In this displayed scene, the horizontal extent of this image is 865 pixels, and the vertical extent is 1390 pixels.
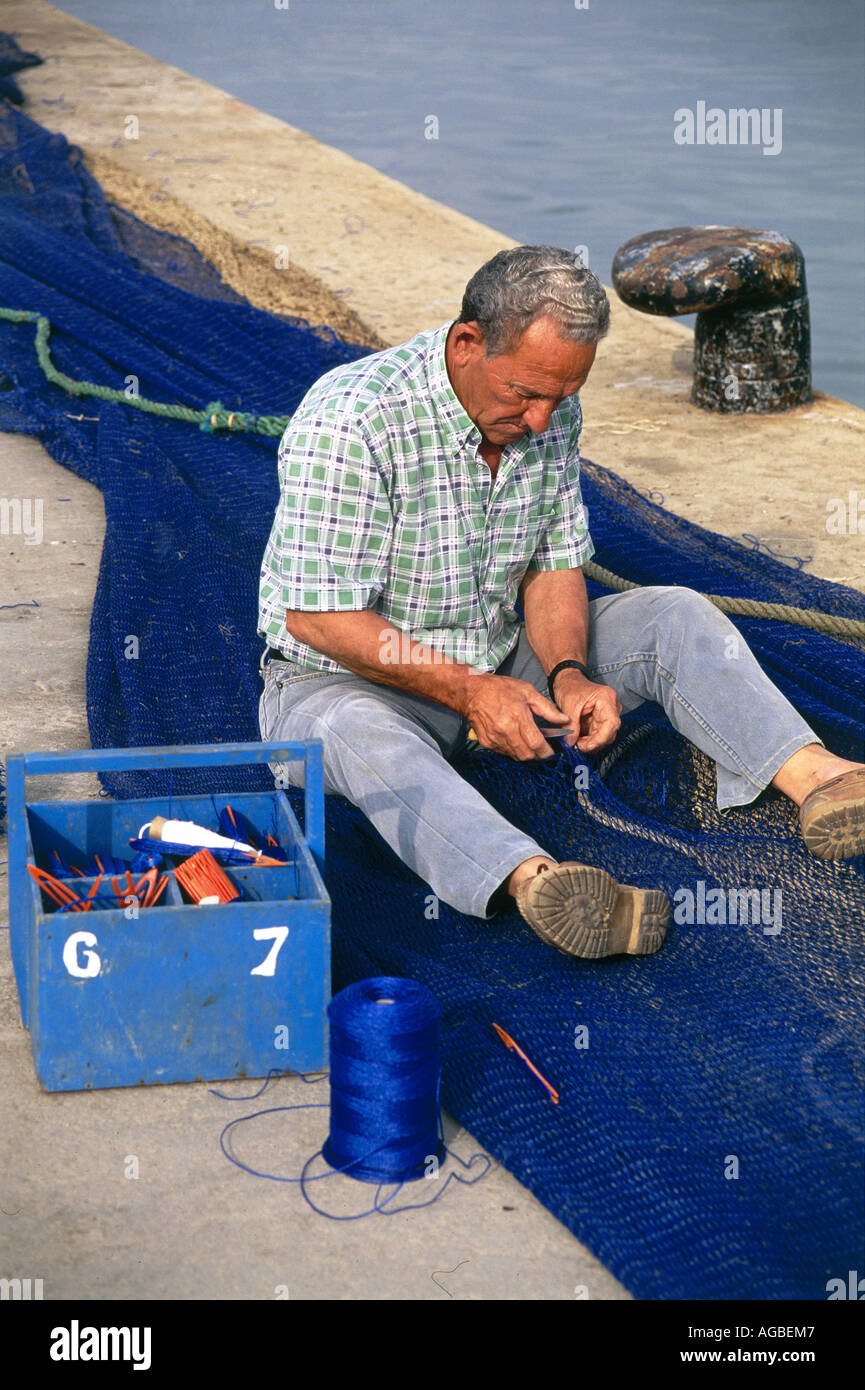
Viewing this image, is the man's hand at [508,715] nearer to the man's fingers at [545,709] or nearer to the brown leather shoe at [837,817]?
the man's fingers at [545,709]

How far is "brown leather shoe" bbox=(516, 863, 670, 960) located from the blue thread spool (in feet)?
1.08

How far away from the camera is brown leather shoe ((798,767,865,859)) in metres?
2.56

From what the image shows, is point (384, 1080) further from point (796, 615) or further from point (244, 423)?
point (244, 423)

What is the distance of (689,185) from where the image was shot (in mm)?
10250

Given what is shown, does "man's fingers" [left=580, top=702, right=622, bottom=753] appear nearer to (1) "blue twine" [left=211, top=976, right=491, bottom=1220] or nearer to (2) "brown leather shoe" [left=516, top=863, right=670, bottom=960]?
(2) "brown leather shoe" [left=516, top=863, right=670, bottom=960]

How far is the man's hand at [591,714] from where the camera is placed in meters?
2.83

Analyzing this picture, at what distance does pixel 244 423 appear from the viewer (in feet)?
15.6

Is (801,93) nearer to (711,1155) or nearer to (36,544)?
(36,544)

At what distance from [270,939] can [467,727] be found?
866mm

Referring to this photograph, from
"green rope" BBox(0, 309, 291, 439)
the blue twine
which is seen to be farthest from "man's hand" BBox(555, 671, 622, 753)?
"green rope" BBox(0, 309, 291, 439)

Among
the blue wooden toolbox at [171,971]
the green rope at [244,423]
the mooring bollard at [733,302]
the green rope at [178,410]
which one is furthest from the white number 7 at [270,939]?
the mooring bollard at [733,302]

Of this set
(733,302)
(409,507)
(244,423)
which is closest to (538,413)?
(409,507)

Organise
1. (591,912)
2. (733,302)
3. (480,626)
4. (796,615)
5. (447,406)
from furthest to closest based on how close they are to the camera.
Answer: (733,302), (796,615), (480,626), (447,406), (591,912)

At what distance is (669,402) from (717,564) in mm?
2053
